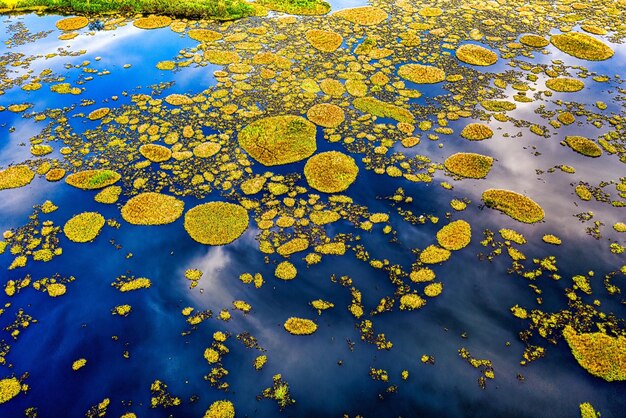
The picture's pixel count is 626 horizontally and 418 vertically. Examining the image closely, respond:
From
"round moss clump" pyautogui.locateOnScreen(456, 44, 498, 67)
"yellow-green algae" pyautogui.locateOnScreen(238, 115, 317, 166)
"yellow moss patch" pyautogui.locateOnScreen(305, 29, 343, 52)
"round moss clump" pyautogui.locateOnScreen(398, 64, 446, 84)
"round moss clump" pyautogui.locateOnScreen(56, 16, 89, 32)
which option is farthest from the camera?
"round moss clump" pyautogui.locateOnScreen(56, 16, 89, 32)

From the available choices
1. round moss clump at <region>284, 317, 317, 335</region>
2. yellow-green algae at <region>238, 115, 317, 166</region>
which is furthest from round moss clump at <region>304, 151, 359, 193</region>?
round moss clump at <region>284, 317, 317, 335</region>

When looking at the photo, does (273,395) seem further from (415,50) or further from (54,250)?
(415,50)

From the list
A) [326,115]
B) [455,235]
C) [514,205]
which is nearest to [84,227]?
[326,115]

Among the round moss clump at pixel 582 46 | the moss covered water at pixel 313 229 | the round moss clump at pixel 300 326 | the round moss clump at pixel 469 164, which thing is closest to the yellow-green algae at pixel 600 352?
the moss covered water at pixel 313 229

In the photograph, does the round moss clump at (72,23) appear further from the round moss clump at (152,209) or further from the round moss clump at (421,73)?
the round moss clump at (421,73)

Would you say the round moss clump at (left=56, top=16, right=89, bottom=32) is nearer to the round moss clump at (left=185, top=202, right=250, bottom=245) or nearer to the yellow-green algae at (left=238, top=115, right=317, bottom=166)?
the yellow-green algae at (left=238, top=115, right=317, bottom=166)

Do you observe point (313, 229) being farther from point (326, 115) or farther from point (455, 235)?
point (326, 115)

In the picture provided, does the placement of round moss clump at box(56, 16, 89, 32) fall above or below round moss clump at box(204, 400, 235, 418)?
above
